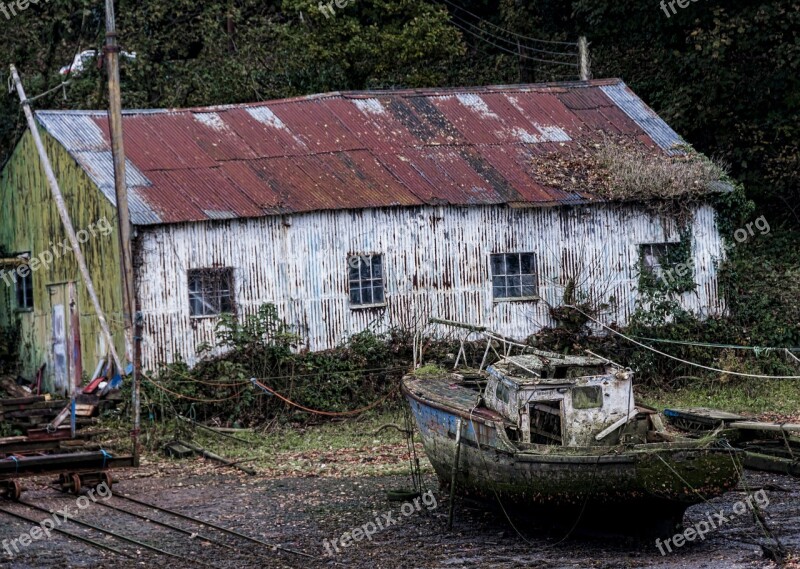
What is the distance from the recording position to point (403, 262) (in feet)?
77.9

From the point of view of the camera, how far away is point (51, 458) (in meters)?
16.9

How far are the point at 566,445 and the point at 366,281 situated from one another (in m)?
9.59

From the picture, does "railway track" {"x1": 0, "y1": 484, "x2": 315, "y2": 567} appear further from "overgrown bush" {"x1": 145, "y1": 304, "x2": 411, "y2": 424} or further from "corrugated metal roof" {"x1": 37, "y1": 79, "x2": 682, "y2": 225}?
"corrugated metal roof" {"x1": 37, "y1": 79, "x2": 682, "y2": 225}

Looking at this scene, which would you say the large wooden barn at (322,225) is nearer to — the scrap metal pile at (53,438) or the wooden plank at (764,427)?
the scrap metal pile at (53,438)

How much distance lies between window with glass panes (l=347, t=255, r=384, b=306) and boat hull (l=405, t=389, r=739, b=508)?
8147 millimetres

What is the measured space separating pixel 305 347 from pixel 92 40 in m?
15.5

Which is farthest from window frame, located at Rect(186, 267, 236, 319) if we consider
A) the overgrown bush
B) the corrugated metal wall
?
the overgrown bush

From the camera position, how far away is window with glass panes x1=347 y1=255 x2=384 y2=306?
77.0 ft

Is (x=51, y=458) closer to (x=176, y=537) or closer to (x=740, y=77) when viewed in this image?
(x=176, y=537)

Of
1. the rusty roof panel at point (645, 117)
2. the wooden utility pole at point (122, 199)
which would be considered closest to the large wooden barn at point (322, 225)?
the rusty roof panel at point (645, 117)

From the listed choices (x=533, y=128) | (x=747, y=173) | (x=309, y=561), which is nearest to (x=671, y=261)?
(x=533, y=128)

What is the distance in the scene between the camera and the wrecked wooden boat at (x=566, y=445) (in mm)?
13406

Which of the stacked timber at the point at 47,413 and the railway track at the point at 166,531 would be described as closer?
the railway track at the point at 166,531

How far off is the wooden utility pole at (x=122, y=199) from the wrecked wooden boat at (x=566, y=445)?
15.4ft
